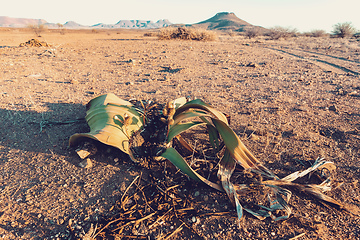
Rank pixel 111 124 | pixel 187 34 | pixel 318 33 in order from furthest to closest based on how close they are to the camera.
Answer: pixel 318 33 < pixel 187 34 < pixel 111 124

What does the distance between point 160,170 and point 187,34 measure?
1343 cm

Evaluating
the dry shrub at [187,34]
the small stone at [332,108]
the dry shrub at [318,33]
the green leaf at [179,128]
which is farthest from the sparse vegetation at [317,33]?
the green leaf at [179,128]

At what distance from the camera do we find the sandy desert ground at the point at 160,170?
1.68 metres

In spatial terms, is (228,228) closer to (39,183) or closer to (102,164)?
(102,164)

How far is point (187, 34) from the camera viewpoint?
1415 centimetres

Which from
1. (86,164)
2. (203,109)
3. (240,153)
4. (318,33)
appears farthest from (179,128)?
(318,33)

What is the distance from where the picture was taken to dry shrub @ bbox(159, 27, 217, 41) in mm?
13883

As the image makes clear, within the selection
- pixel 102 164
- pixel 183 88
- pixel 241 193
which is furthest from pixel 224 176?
pixel 183 88

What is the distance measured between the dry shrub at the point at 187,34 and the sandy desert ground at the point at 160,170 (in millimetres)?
8488

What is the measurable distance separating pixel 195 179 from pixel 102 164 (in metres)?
1.01

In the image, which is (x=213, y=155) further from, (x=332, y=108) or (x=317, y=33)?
(x=317, y=33)

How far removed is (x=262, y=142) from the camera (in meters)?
2.75

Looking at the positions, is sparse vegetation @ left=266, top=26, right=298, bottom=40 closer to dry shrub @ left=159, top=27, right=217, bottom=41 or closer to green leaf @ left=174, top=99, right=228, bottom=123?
dry shrub @ left=159, top=27, right=217, bottom=41

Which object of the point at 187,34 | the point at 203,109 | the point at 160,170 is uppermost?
the point at 187,34
